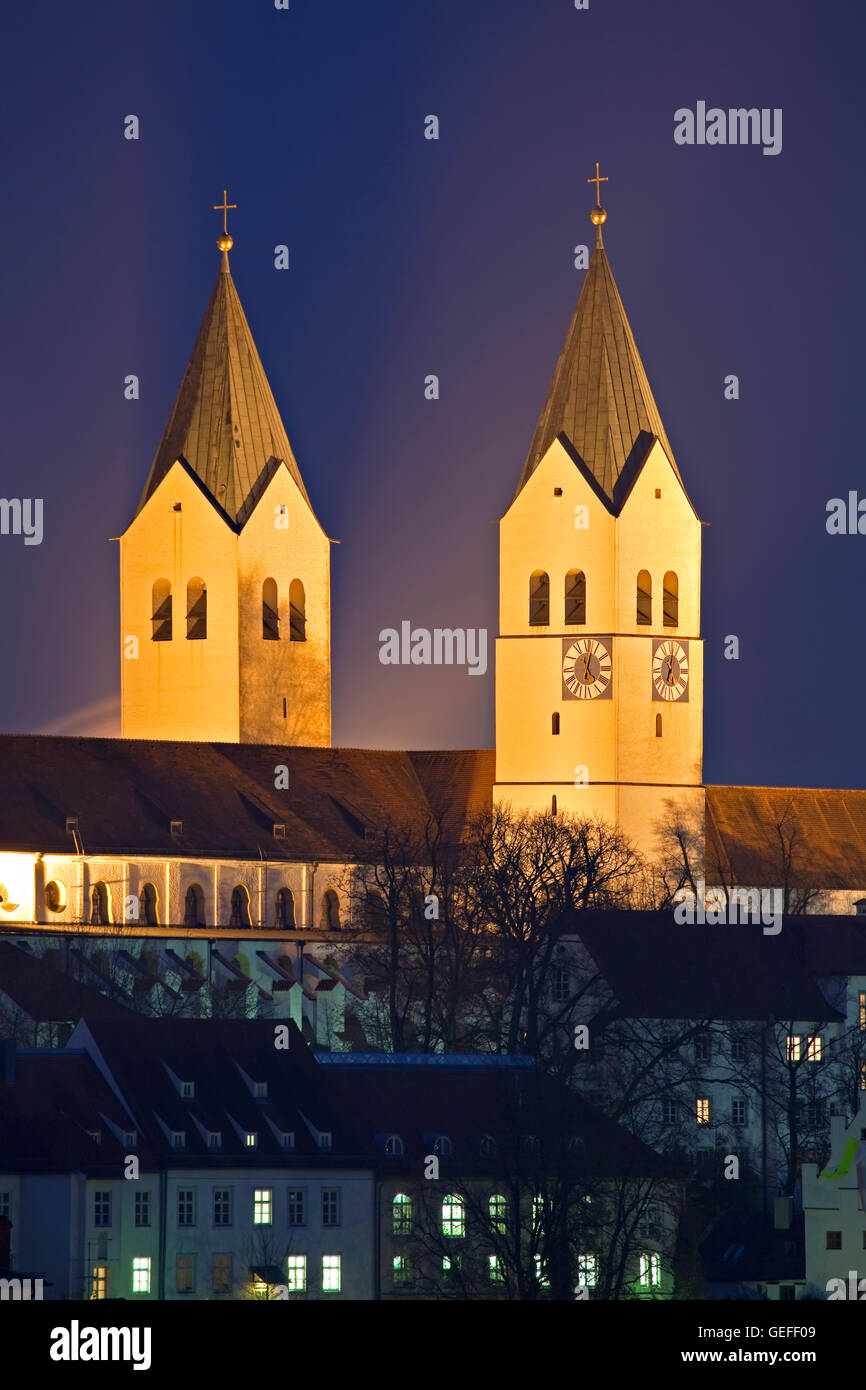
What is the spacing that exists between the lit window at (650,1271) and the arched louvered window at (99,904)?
3345 cm

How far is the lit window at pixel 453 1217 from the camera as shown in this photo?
65.4 metres

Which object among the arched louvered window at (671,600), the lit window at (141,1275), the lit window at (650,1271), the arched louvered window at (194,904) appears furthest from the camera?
the arched louvered window at (671,600)

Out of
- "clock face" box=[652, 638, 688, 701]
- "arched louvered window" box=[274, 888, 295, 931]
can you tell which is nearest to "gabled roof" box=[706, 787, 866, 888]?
"clock face" box=[652, 638, 688, 701]

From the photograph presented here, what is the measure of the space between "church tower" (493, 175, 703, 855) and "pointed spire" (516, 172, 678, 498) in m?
0.03

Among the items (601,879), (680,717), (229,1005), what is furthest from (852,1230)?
(680,717)

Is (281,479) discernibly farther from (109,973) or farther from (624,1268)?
(624,1268)

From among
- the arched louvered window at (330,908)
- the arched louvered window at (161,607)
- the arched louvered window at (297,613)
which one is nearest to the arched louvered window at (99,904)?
the arched louvered window at (330,908)

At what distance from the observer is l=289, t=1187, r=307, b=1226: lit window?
68562 millimetres

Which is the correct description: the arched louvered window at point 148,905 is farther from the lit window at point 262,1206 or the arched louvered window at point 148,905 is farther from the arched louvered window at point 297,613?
the lit window at point 262,1206

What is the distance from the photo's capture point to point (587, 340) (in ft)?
328

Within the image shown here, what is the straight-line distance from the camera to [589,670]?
99812mm

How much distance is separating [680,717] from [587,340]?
10365mm

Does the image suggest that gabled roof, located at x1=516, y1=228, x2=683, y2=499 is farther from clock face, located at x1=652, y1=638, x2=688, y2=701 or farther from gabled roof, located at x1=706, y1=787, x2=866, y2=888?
gabled roof, located at x1=706, y1=787, x2=866, y2=888

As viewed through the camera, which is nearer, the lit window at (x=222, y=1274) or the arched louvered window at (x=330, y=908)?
the lit window at (x=222, y=1274)
